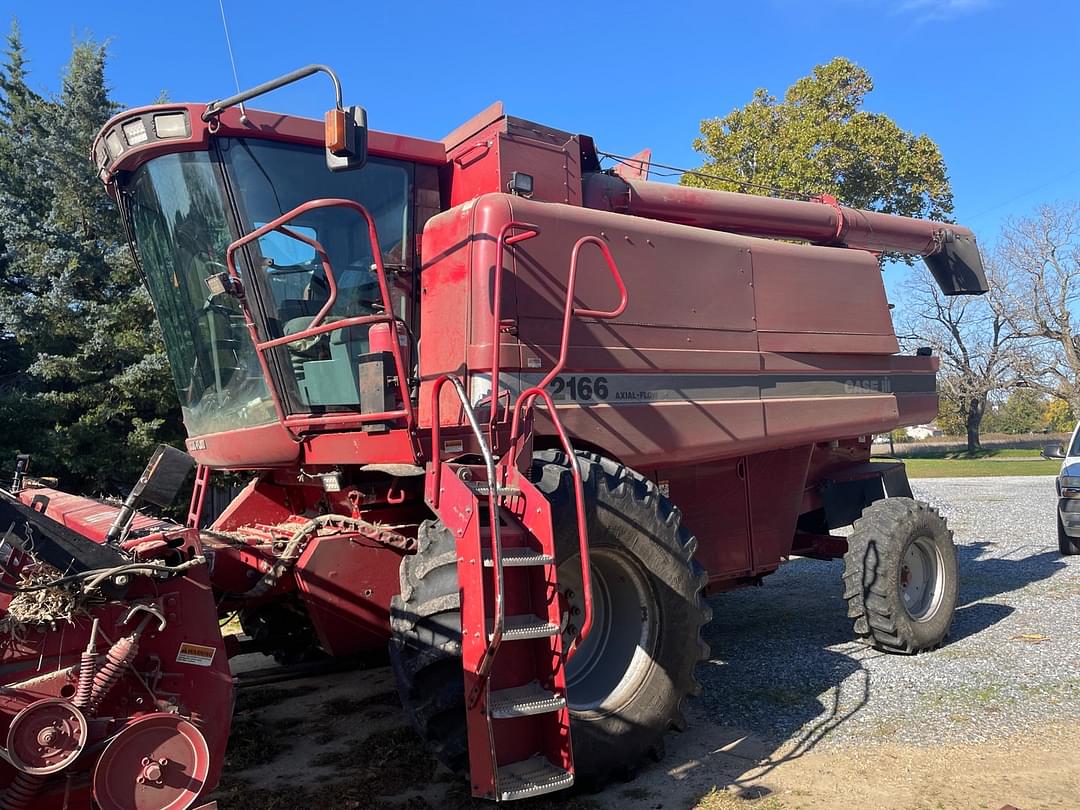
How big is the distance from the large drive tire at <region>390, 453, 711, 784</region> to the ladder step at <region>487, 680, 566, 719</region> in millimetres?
193

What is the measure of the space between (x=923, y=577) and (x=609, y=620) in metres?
3.38

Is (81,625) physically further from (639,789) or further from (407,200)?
(407,200)

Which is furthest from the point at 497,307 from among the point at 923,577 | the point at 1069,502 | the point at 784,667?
the point at 1069,502

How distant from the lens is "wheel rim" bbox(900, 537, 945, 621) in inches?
253

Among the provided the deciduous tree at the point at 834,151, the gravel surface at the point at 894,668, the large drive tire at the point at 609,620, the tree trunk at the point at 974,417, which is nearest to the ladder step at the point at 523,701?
the large drive tire at the point at 609,620

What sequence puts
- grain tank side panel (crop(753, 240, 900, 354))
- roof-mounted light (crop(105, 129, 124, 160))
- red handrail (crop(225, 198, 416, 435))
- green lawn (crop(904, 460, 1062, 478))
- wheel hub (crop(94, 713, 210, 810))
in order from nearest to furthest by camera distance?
wheel hub (crop(94, 713, 210, 810)) < red handrail (crop(225, 198, 416, 435)) < roof-mounted light (crop(105, 129, 124, 160)) < grain tank side panel (crop(753, 240, 900, 354)) < green lawn (crop(904, 460, 1062, 478))

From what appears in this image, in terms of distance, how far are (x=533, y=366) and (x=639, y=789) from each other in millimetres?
2073

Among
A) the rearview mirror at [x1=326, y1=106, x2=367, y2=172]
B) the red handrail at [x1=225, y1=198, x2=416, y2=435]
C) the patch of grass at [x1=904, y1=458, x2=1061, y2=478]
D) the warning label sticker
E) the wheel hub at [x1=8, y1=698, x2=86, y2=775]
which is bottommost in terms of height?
the patch of grass at [x1=904, y1=458, x2=1061, y2=478]

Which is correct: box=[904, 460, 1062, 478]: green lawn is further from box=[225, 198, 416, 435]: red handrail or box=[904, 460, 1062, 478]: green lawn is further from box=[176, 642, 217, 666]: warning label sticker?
box=[176, 642, 217, 666]: warning label sticker

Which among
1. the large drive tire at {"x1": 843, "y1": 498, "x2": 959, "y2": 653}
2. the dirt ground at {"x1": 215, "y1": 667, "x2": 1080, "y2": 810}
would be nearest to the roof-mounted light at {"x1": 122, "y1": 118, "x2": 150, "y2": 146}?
the dirt ground at {"x1": 215, "y1": 667, "x2": 1080, "y2": 810}

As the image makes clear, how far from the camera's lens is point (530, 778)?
3.38 meters

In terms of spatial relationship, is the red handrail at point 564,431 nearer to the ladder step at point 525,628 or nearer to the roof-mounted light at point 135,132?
the ladder step at point 525,628

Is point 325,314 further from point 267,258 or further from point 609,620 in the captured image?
point 609,620

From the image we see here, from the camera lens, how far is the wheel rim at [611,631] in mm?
4152
